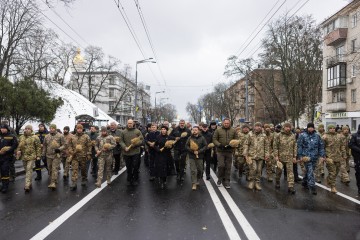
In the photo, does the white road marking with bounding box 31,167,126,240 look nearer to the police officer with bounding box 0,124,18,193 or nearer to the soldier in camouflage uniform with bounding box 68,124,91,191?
the soldier in camouflage uniform with bounding box 68,124,91,191

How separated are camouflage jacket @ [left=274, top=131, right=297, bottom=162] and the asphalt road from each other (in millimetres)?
896

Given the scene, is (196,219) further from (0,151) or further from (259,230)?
(0,151)

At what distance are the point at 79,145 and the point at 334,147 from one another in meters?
7.16

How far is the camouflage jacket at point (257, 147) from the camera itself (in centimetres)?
936

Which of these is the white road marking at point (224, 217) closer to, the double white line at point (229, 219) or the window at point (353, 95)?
the double white line at point (229, 219)

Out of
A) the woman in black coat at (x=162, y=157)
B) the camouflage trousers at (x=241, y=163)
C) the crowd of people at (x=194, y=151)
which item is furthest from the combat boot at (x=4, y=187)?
the camouflage trousers at (x=241, y=163)

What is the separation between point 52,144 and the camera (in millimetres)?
9414

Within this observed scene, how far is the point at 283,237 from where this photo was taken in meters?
5.20

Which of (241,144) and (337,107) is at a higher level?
(337,107)

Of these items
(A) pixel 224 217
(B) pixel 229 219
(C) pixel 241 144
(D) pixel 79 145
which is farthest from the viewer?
(C) pixel 241 144

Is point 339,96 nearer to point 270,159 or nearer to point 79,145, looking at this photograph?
point 270,159

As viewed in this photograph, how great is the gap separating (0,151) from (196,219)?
5.48 m

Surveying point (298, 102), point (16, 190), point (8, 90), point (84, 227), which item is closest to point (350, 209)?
point (84, 227)

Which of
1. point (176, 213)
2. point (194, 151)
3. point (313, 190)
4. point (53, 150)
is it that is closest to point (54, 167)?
point (53, 150)
